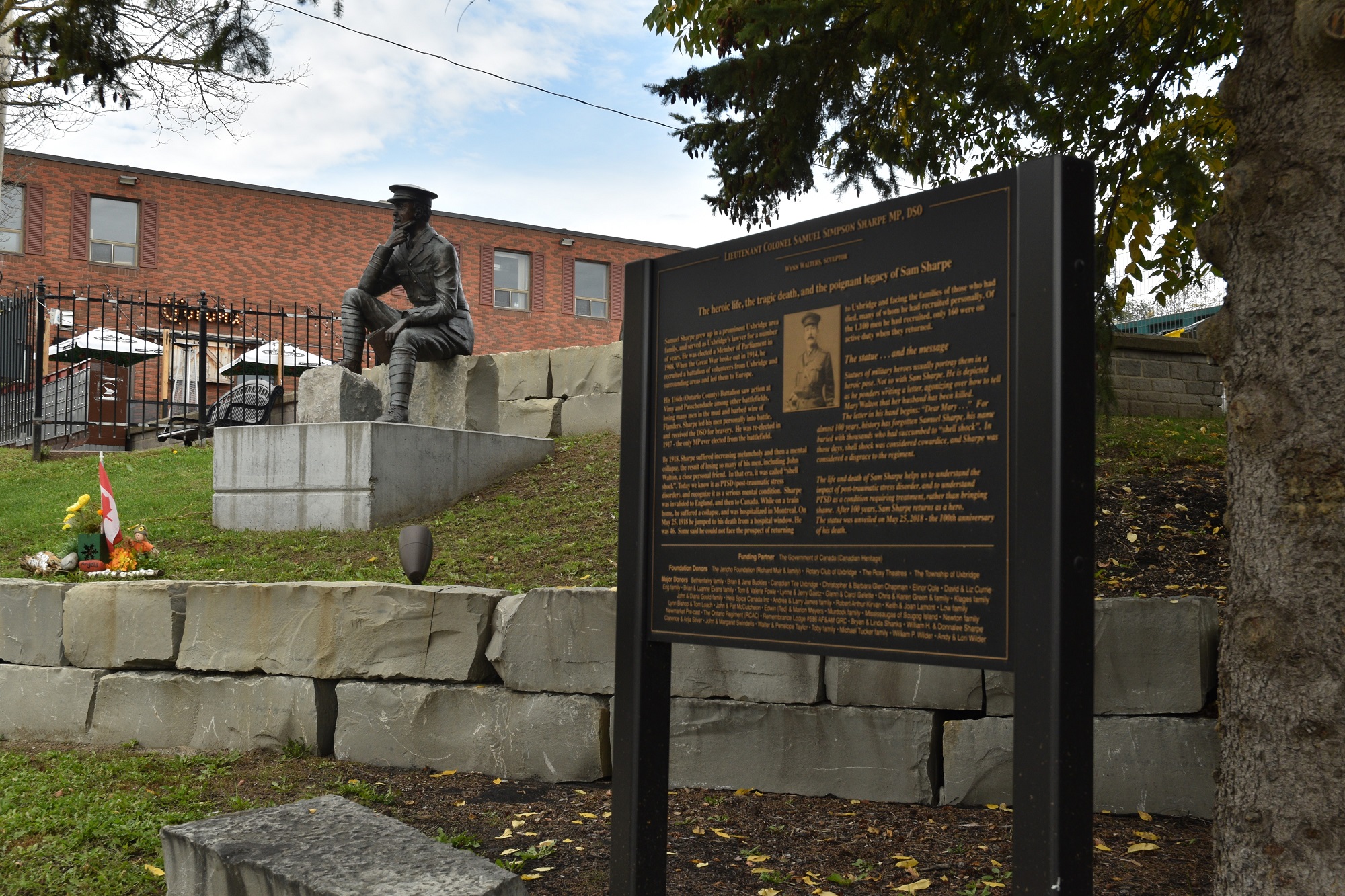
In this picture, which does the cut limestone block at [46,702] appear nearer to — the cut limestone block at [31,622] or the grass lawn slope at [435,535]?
the cut limestone block at [31,622]

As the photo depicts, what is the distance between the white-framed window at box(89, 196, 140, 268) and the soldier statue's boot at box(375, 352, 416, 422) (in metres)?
19.2

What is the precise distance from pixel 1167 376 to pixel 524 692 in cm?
973

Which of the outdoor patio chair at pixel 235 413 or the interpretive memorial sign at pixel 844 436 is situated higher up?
the outdoor patio chair at pixel 235 413

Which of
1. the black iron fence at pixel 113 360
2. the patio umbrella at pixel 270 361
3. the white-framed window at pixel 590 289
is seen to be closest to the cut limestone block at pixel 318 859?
the black iron fence at pixel 113 360

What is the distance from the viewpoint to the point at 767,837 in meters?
4.26

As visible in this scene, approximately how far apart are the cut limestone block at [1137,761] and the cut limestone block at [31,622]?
5.30 m

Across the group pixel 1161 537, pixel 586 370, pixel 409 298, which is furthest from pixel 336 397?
pixel 1161 537

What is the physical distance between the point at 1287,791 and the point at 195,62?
9.90 metres

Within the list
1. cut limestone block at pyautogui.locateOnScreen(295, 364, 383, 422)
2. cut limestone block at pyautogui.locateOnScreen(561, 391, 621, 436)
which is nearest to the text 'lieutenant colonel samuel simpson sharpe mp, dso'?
cut limestone block at pyautogui.locateOnScreen(295, 364, 383, 422)

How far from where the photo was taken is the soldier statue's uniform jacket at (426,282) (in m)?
9.16

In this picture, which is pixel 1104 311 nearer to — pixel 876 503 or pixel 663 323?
pixel 663 323

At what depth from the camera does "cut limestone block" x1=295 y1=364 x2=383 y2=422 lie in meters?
8.63

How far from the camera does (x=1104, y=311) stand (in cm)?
564

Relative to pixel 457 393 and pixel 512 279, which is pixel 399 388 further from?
pixel 512 279
